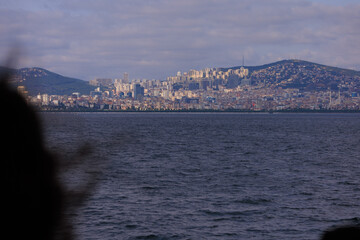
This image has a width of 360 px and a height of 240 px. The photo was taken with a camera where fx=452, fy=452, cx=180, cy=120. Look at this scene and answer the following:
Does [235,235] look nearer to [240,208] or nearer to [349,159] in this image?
[240,208]

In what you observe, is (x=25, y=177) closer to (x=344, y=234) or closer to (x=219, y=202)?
(x=344, y=234)

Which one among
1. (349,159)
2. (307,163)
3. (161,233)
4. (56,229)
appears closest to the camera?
(56,229)

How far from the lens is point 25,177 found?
1.85m

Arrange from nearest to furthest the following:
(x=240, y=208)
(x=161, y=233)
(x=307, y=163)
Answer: (x=161, y=233) → (x=240, y=208) → (x=307, y=163)

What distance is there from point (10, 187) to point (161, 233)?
16997 millimetres

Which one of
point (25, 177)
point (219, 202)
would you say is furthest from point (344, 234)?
point (219, 202)

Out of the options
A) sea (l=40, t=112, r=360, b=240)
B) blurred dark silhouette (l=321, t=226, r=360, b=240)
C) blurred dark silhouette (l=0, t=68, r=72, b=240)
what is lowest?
sea (l=40, t=112, r=360, b=240)

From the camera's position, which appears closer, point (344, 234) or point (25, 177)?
point (344, 234)

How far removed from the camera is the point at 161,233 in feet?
59.9

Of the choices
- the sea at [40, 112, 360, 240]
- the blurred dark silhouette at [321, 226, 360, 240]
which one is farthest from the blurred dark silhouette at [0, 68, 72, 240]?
the sea at [40, 112, 360, 240]

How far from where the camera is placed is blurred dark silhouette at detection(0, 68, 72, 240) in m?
1.80

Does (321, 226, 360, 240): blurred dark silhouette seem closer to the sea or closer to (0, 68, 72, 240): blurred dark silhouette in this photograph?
(0, 68, 72, 240): blurred dark silhouette

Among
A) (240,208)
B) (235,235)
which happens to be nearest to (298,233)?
(235,235)

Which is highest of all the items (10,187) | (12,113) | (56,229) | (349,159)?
(12,113)
